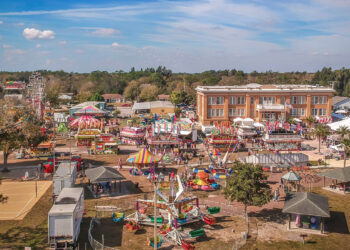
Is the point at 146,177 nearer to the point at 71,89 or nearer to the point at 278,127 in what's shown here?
the point at 278,127

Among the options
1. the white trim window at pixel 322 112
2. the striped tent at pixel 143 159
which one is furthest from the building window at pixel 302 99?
the striped tent at pixel 143 159

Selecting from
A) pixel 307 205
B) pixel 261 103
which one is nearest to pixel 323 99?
pixel 261 103

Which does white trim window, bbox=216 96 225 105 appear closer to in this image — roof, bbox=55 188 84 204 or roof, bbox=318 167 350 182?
roof, bbox=318 167 350 182

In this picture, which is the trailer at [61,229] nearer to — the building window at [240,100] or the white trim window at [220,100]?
the white trim window at [220,100]

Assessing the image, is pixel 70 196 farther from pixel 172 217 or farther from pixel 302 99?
pixel 302 99

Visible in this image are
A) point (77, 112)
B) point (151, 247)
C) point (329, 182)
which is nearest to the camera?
point (151, 247)

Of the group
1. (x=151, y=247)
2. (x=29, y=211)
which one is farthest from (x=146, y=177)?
(x=151, y=247)

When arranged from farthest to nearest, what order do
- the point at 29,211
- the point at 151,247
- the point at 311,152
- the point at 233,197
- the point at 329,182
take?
1. the point at 311,152
2. the point at 329,182
3. the point at 29,211
4. the point at 233,197
5. the point at 151,247
